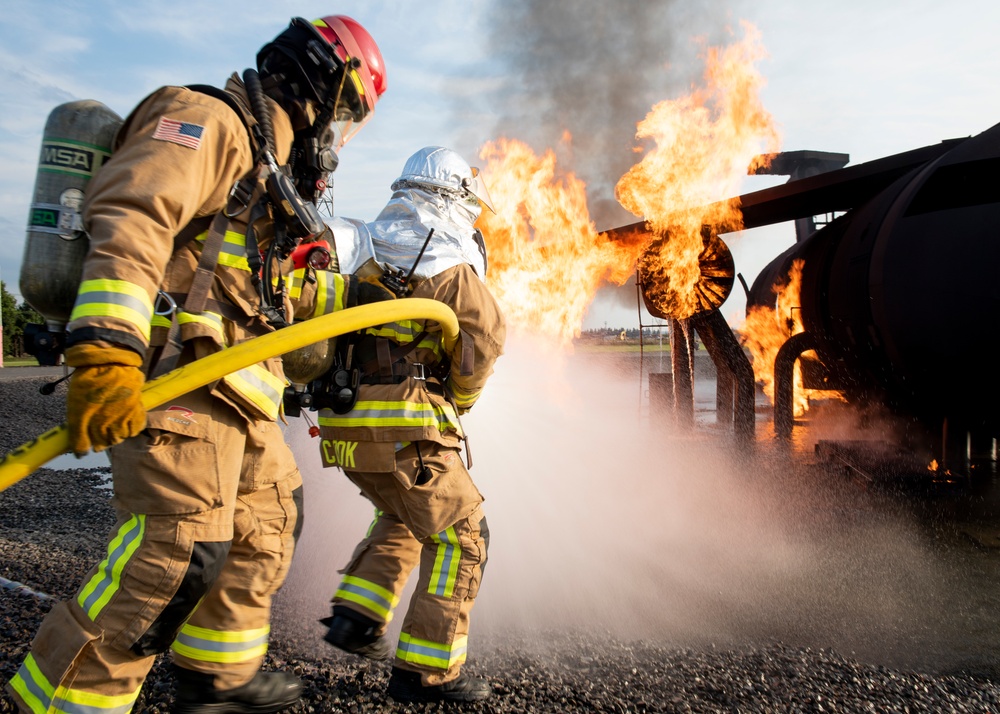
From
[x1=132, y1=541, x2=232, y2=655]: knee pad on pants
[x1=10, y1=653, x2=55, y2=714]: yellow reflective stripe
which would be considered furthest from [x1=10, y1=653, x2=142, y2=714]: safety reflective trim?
[x1=132, y1=541, x2=232, y2=655]: knee pad on pants

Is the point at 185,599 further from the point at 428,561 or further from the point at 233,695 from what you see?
the point at 428,561

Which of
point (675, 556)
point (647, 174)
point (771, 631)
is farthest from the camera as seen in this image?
point (647, 174)

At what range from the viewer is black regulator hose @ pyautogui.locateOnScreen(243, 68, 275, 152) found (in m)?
2.15

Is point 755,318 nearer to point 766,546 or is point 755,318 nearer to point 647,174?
point 647,174

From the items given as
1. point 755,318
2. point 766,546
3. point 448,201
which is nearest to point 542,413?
point 755,318

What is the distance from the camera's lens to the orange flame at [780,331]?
741 cm

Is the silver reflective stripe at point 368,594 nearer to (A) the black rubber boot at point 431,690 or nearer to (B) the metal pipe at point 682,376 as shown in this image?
(A) the black rubber boot at point 431,690

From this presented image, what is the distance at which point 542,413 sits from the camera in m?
8.88

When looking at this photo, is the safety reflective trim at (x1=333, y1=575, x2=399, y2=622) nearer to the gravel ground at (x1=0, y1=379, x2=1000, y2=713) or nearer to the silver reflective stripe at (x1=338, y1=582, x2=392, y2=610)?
the silver reflective stripe at (x1=338, y1=582, x2=392, y2=610)

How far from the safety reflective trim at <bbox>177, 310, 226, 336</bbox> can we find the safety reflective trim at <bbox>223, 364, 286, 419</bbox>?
122 millimetres

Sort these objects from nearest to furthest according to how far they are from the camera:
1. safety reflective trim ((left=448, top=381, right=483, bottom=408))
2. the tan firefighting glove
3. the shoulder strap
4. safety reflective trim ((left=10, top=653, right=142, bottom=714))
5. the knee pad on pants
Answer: the tan firefighting glove, safety reflective trim ((left=10, top=653, right=142, bottom=714)), the knee pad on pants, the shoulder strap, safety reflective trim ((left=448, top=381, right=483, bottom=408))

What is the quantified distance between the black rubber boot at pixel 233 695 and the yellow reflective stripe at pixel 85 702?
320 millimetres

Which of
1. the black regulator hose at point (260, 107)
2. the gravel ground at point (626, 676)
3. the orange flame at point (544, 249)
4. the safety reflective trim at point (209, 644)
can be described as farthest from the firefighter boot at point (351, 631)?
the orange flame at point (544, 249)

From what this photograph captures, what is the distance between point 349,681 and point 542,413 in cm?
633
